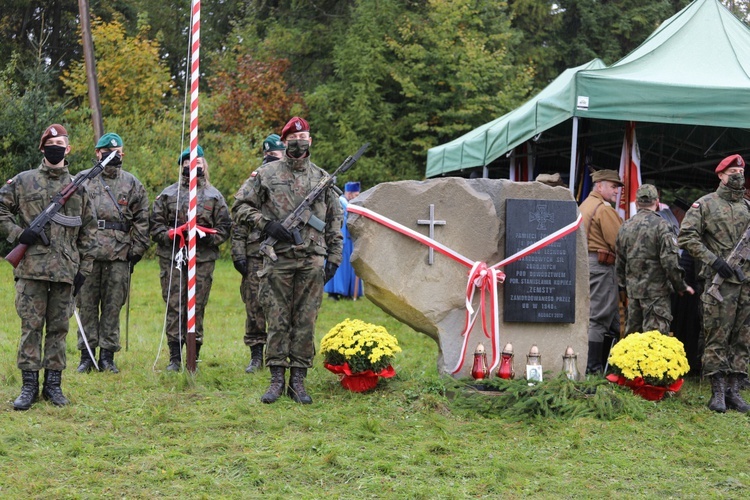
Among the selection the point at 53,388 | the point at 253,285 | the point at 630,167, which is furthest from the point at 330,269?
the point at 630,167

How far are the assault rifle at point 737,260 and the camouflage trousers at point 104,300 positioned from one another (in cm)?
528

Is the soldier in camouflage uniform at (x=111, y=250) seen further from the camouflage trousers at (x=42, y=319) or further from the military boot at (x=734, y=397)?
the military boot at (x=734, y=397)

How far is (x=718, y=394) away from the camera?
7527mm

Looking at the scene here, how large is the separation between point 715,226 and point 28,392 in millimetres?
5757

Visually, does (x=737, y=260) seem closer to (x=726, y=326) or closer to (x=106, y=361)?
(x=726, y=326)

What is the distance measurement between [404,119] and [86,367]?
18.4 m

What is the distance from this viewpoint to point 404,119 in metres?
25.9

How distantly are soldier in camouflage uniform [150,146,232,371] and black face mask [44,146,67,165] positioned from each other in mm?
1589

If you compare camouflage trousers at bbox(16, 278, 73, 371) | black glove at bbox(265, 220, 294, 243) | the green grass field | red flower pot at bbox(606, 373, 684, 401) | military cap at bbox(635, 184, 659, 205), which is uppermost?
military cap at bbox(635, 184, 659, 205)

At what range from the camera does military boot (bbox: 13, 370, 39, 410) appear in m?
6.82

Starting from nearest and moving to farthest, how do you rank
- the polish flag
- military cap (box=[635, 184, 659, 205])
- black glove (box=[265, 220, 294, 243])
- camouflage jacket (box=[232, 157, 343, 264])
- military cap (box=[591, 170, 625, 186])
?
1. black glove (box=[265, 220, 294, 243])
2. camouflage jacket (box=[232, 157, 343, 264])
3. military cap (box=[635, 184, 659, 205])
4. military cap (box=[591, 170, 625, 186])
5. the polish flag

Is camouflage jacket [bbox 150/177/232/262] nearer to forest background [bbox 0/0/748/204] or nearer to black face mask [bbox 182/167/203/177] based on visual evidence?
black face mask [bbox 182/167/203/177]

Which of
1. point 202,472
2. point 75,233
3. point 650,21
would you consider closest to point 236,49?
point 650,21

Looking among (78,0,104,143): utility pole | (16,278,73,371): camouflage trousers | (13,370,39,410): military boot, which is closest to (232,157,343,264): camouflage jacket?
(16,278,73,371): camouflage trousers
